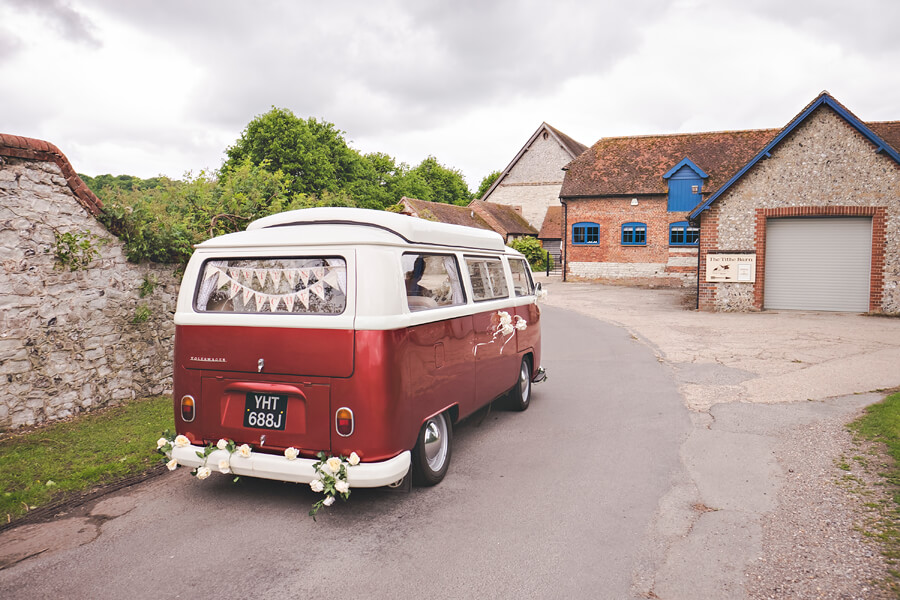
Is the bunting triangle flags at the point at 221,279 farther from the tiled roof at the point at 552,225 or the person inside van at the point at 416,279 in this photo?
the tiled roof at the point at 552,225

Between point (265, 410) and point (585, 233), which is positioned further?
point (585, 233)

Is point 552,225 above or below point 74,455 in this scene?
above

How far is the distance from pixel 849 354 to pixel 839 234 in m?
8.36

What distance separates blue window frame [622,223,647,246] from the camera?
3194 centimetres

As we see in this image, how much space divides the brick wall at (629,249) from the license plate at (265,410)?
2953 cm

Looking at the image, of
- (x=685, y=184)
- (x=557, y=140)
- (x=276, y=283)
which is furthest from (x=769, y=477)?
(x=557, y=140)

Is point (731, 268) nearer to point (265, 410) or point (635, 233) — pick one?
point (635, 233)

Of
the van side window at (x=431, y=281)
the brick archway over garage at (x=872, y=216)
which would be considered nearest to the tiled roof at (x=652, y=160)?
the brick archway over garage at (x=872, y=216)

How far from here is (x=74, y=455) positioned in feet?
18.1

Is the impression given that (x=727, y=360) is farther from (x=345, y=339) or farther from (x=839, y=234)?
(x=839, y=234)

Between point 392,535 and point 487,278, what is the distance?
2.87m

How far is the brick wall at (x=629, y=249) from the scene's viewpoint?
31.5 metres

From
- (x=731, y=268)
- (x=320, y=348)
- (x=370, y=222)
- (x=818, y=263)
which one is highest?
(x=370, y=222)

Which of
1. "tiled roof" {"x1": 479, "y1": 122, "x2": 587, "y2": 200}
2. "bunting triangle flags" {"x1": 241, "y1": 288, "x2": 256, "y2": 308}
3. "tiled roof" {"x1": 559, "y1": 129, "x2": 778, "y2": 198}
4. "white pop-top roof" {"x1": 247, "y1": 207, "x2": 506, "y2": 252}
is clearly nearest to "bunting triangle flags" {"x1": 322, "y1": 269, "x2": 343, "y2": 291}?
"white pop-top roof" {"x1": 247, "y1": 207, "x2": 506, "y2": 252}
